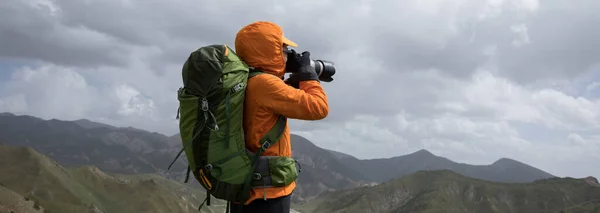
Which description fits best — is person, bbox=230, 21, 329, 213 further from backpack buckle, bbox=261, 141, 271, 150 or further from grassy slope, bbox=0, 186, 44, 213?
grassy slope, bbox=0, 186, 44, 213

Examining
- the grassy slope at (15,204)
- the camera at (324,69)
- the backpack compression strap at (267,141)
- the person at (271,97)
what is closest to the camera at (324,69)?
the camera at (324,69)

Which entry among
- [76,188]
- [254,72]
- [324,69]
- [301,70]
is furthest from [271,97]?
[76,188]

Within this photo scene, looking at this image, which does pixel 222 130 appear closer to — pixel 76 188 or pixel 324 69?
pixel 324 69

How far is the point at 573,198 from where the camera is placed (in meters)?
199

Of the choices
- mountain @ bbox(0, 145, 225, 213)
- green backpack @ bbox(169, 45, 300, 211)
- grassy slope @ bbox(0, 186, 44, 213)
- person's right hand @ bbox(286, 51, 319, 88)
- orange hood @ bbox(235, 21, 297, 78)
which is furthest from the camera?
mountain @ bbox(0, 145, 225, 213)

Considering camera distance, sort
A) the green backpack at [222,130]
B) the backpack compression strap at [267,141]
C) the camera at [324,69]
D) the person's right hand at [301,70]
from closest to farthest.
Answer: the green backpack at [222,130]
the backpack compression strap at [267,141]
the person's right hand at [301,70]
the camera at [324,69]

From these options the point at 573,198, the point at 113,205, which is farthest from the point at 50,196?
the point at 573,198

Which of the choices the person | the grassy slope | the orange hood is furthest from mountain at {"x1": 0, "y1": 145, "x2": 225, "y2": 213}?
→ the orange hood

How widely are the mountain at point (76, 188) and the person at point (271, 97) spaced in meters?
83.5

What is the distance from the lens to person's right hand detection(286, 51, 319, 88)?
223 inches

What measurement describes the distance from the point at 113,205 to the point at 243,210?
122 meters

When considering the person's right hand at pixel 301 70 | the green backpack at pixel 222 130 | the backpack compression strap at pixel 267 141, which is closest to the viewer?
Result: the green backpack at pixel 222 130

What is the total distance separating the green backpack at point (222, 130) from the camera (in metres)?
5.17

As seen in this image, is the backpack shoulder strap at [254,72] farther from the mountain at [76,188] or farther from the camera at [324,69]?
the mountain at [76,188]
